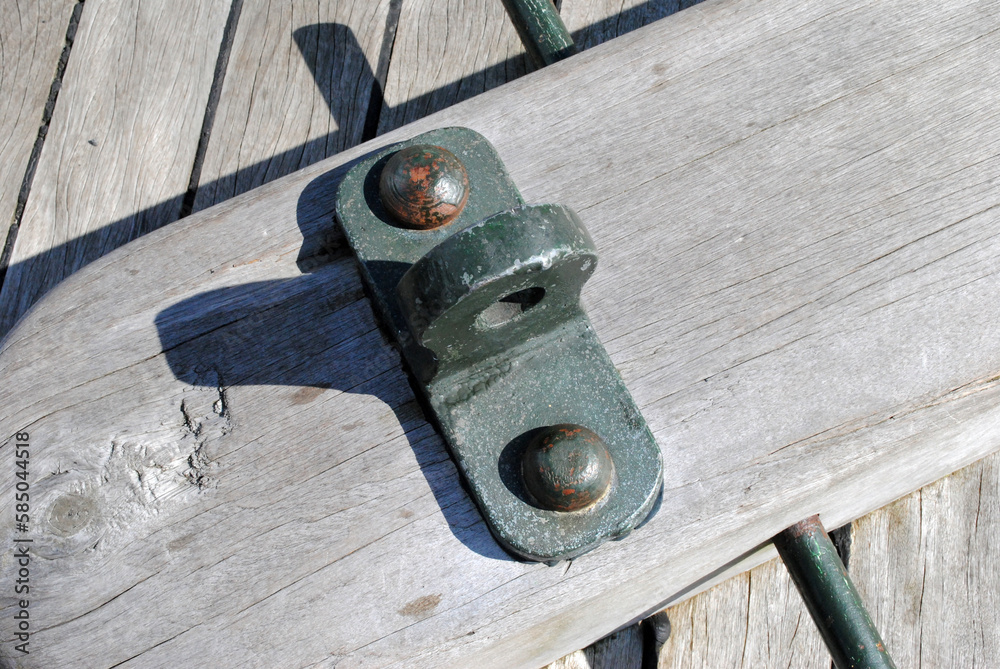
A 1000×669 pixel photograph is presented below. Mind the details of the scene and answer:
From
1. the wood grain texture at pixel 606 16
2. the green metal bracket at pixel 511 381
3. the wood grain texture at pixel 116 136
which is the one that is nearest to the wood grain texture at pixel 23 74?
the wood grain texture at pixel 116 136

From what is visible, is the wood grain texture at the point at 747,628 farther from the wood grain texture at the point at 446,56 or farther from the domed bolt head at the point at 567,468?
the wood grain texture at the point at 446,56

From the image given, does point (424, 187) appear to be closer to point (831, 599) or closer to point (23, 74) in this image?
point (831, 599)

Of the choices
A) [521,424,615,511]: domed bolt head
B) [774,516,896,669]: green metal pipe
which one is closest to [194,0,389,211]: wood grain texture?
[521,424,615,511]: domed bolt head

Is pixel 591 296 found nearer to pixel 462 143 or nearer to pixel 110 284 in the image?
pixel 462 143

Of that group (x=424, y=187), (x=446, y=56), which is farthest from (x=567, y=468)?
(x=446, y=56)

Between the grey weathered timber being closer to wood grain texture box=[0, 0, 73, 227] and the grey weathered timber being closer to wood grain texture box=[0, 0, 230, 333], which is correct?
wood grain texture box=[0, 0, 230, 333]

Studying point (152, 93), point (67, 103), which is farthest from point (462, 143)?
point (67, 103)
